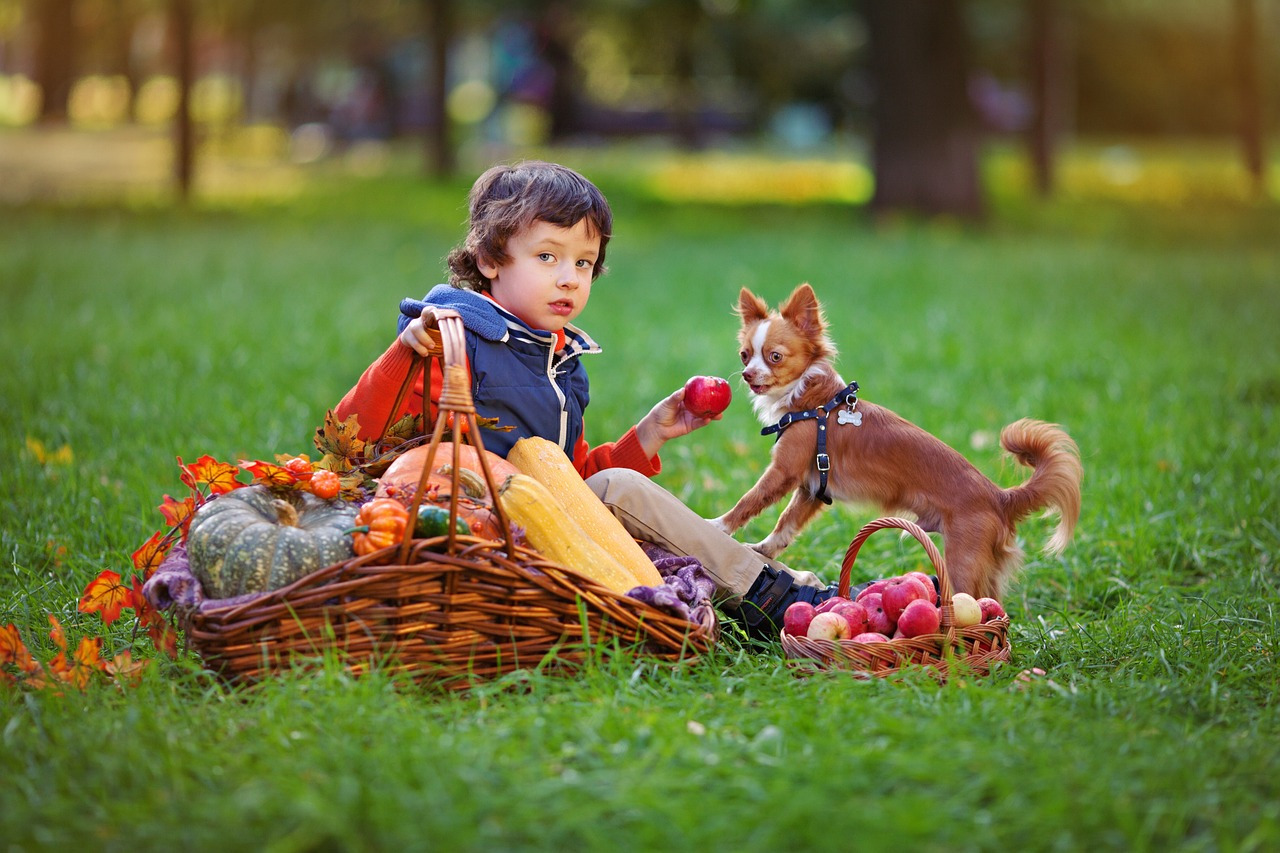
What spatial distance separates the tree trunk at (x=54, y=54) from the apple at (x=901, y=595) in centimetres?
3752

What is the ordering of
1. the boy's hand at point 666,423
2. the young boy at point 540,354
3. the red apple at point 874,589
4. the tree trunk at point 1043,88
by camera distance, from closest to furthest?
the red apple at point 874,589 → the young boy at point 540,354 → the boy's hand at point 666,423 → the tree trunk at point 1043,88

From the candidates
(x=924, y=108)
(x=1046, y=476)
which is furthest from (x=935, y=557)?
(x=924, y=108)

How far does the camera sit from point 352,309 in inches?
373

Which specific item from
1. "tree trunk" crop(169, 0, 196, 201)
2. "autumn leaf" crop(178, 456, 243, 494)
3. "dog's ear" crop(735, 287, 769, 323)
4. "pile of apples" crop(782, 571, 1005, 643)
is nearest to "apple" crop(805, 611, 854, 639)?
"pile of apples" crop(782, 571, 1005, 643)

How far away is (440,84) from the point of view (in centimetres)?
2212

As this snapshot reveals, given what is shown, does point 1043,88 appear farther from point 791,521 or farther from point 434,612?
point 434,612

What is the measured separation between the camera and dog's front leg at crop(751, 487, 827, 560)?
13.4 ft

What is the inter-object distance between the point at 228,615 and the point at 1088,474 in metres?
3.94

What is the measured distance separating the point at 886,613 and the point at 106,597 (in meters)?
2.28

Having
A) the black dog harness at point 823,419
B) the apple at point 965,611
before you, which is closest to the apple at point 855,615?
the apple at point 965,611

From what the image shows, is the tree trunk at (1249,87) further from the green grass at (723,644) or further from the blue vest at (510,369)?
the blue vest at (510,369)

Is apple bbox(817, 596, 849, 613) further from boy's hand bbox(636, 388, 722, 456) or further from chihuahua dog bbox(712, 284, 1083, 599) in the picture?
boy's hand bbox(636, 388, 722, 456)

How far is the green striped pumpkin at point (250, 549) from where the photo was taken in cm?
316

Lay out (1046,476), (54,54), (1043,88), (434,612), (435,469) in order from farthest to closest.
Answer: (54,54), (1043,88), (1046,476), (435,469), (434,612)
